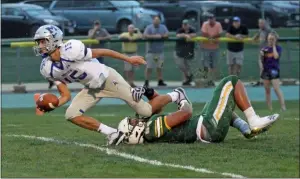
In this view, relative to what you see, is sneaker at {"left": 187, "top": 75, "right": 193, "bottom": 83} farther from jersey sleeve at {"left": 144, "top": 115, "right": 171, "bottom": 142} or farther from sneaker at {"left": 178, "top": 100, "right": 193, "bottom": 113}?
jersey sleeve at {"left": 144, "top": 115, "right": 171, "bottom": 142}

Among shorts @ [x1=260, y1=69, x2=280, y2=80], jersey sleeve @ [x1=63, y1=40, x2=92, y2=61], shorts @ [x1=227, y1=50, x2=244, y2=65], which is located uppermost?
jersey sleeve @ [x1=63, y1=40, x2=92, y2=61]

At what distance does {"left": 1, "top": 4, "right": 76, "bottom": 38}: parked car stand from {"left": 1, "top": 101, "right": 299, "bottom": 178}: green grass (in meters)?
13.2

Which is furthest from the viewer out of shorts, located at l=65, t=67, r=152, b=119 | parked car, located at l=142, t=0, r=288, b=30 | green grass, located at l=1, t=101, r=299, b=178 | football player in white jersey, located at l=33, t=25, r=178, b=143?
parked car, located at l=142, t=0, r=288, b=30

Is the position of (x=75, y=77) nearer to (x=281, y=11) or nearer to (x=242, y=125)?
(x=242, y=125)

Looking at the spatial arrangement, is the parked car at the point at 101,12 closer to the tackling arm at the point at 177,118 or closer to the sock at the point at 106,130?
the sock at the point at 106,130

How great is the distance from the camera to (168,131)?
10.5 metres

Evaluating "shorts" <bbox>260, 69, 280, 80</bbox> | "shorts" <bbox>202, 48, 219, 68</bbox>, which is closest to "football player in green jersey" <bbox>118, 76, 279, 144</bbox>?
"shorts" <bbox>260, 69, 280, 80</bbox>

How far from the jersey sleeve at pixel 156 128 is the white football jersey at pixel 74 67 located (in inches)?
30.7

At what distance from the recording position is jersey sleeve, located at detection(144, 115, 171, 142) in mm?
10430

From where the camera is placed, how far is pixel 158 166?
355 inches

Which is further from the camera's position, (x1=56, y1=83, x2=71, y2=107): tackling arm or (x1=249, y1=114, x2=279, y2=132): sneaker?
(x1=249, y1=114, x2=279, y2=132): sneaker

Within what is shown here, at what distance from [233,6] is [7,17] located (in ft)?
28.8

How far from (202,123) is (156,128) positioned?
0.53 m

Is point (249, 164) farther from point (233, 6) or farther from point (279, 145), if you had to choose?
point (233, 6)
